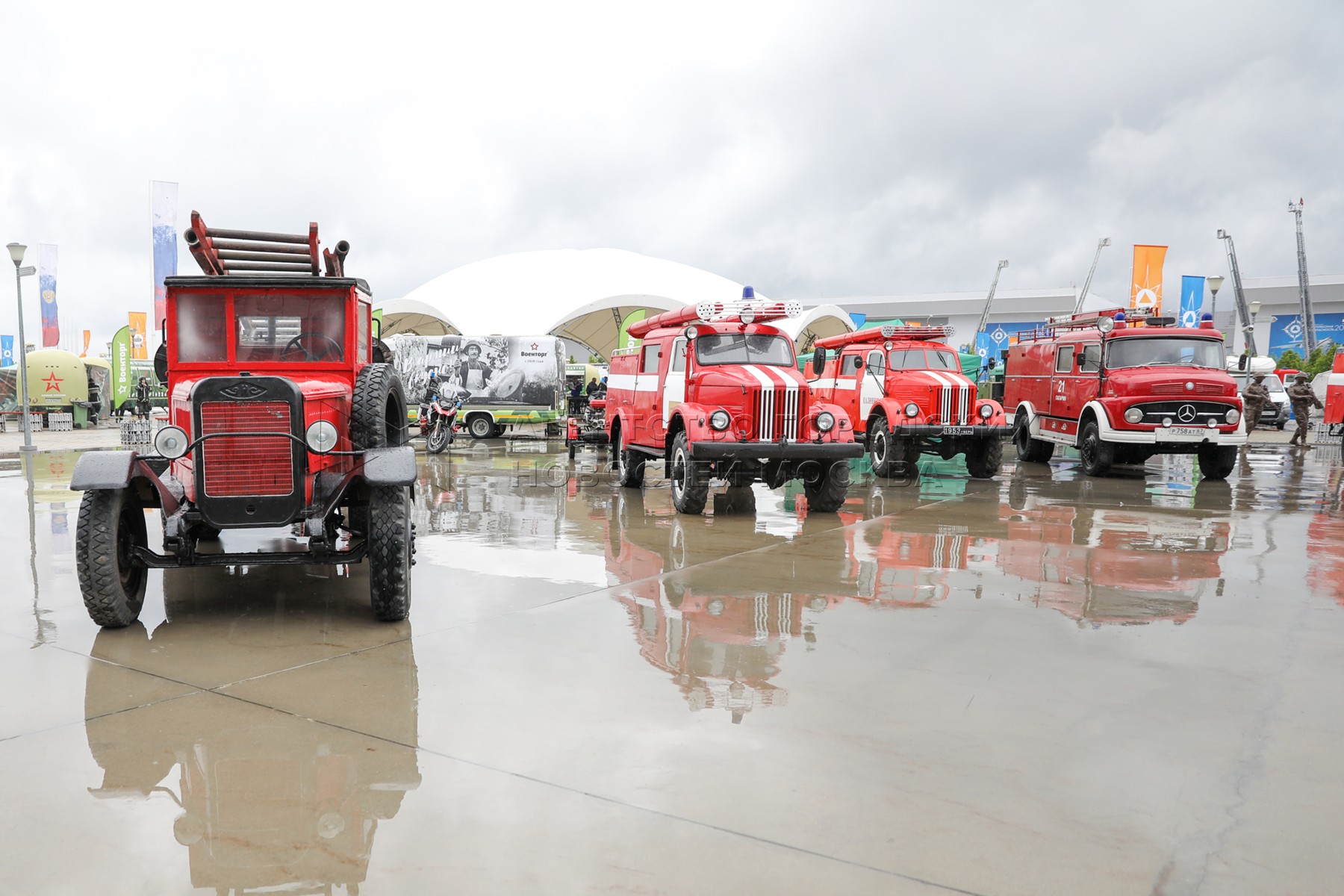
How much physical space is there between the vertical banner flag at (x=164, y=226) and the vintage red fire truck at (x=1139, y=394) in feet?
65.9

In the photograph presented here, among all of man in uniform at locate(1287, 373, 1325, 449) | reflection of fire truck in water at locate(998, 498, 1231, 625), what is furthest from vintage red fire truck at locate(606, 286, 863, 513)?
man in uniform at locate(1287, 373, 1325, 449)

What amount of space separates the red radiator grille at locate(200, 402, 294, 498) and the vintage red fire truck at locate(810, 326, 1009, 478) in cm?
876

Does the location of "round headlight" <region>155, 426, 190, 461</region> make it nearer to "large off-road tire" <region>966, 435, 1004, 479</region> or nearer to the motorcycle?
"large off-road tire" <region>966, 435, 1004, 479</region>

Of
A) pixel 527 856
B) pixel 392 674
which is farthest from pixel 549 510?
pixel 527 856

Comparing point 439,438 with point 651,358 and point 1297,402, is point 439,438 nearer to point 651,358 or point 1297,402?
point 651,358

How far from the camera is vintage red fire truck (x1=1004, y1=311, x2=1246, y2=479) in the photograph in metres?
13.0

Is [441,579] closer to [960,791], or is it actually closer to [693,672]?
[693,672]

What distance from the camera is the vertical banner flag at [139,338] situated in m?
39.8

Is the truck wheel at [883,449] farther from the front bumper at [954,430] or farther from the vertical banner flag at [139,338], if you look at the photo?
the vertical banner flag at [139,338]

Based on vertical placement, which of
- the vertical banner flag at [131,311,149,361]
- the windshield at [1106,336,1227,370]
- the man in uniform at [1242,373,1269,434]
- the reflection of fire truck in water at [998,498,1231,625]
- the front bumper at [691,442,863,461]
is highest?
the vertical banner flag at [131,311,149,361]

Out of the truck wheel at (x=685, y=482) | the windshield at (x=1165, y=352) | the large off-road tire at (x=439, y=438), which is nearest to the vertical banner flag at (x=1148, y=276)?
the windshield at (x=1165, y=352)

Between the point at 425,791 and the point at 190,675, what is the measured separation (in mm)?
1900

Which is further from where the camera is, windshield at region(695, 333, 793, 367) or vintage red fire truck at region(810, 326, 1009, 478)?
vintage red fire truck at region(810, 326, 1009, 478)

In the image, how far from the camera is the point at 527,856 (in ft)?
9.20
